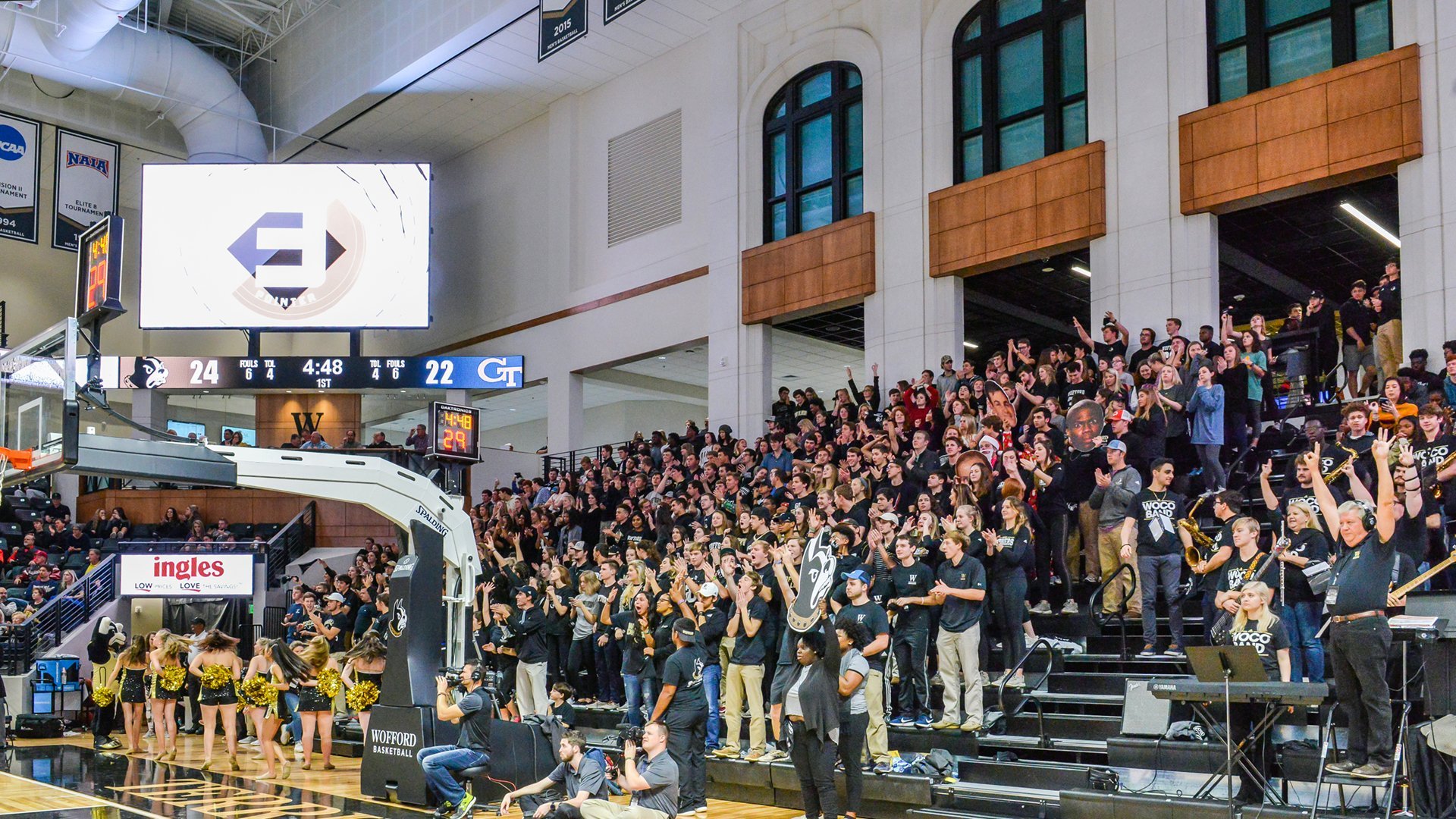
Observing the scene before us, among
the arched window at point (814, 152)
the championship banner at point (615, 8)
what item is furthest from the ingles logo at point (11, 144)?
the arched window at point (814, 152)

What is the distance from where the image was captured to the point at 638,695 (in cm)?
1404

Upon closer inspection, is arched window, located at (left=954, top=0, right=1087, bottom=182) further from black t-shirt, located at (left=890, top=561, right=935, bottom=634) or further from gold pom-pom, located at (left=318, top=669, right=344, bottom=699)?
gold pom-pom, located at (left=318, top=669, right=344, bottom=699)

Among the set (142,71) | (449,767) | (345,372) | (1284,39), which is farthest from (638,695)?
(142,71)

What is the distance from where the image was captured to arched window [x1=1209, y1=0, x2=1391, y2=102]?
16484 mm

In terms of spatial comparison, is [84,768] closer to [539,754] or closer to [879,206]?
[539,754]

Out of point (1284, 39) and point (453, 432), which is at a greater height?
point (1284, 39)

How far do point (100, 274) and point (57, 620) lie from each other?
48.5 feet

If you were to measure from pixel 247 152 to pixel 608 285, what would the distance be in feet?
35.2

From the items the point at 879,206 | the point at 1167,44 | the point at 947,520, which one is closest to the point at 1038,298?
the point at 879,206

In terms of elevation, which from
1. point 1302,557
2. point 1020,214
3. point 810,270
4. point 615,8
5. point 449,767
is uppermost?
point 615,8

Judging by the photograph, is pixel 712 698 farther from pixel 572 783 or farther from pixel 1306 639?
pixel 1306 639

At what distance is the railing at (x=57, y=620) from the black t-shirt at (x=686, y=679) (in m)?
15.5

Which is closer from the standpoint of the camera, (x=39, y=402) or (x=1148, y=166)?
(x=39, y=402)

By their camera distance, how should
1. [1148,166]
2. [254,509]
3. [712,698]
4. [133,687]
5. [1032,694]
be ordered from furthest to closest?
1. [254,509]
2. [1148,166]
3. [133,687]
4. [712,698]
5. [1032,694]
